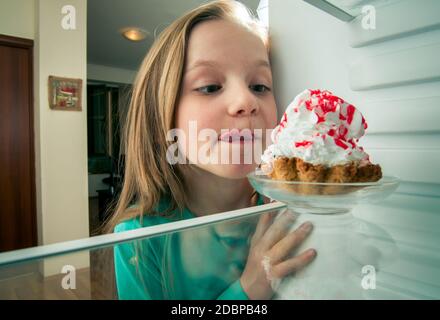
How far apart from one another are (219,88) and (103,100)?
4095mm

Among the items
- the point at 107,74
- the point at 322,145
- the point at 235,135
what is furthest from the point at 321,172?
the point at 107,74

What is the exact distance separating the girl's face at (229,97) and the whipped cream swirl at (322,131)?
0.08 meters

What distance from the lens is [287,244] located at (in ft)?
0.98

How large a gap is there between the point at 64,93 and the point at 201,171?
1.61 m

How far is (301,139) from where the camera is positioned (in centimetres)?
38

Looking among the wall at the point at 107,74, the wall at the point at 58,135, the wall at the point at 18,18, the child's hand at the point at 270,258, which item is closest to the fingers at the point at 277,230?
the child's hand at the point at 270,258

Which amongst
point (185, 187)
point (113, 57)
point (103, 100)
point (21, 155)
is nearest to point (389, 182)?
point (185, 187)

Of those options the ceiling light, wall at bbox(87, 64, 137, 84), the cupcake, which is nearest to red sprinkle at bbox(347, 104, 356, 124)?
the cupcake

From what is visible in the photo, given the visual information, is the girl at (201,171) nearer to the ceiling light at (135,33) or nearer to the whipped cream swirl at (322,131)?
the whipped cream swirl at (322,131)

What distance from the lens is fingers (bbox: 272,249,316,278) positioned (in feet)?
0.90

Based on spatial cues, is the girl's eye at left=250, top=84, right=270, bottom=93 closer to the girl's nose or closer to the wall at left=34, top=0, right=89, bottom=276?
the girl's nose

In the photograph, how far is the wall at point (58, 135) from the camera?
178cm

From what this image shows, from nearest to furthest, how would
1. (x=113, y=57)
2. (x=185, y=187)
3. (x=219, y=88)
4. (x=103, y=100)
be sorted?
(x=219, y=88), (x=185, y=187), (x=113, y=57), (x=103, y=100)
